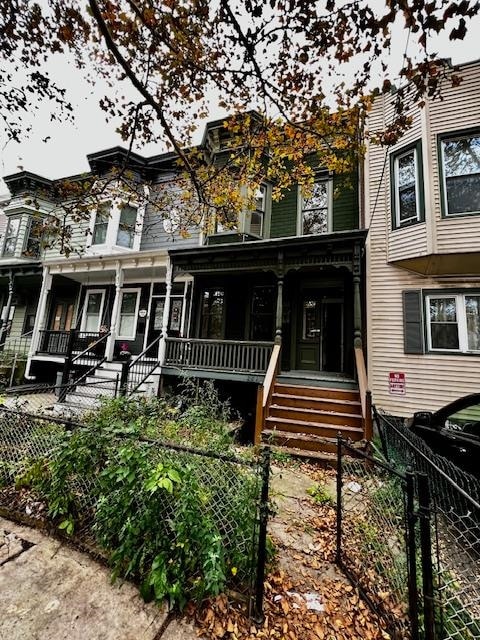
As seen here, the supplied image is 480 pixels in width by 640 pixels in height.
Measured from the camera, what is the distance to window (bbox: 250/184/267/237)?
10.1 metres

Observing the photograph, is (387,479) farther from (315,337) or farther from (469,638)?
(315,337)

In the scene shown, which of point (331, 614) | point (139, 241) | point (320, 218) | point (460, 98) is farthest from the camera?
point (139, 241)

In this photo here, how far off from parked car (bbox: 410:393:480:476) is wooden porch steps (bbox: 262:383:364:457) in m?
1.27

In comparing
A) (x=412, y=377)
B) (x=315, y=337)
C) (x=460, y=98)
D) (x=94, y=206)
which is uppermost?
(x=460, y=98)

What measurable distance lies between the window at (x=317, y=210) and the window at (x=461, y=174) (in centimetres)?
330

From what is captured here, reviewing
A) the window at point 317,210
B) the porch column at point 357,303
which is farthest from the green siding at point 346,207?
the porch column at point 357,303

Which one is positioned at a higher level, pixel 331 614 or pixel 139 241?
pixel 139 241

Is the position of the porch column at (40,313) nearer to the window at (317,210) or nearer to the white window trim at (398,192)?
the window at (317,210)

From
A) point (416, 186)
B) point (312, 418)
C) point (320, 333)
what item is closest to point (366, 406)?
point (312, 418)

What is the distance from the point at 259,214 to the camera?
10.2 metres

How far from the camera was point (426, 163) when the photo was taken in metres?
7.14

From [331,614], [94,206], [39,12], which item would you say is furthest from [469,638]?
[39,12]

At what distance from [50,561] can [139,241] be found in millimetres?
11643

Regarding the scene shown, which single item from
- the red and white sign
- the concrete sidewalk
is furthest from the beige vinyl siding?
the concrete sidewalk
